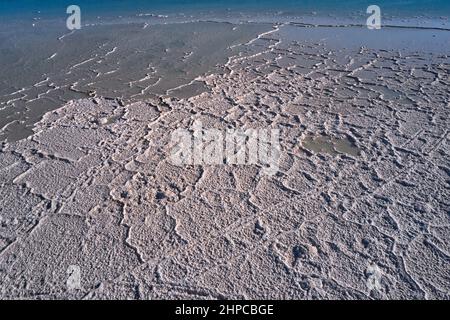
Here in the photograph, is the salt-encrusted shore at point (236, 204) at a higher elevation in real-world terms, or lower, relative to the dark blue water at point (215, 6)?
lower

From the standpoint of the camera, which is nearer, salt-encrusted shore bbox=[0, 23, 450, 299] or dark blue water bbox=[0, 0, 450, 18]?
salt-encrusted shore bbox=[0, 23, 450, 299]

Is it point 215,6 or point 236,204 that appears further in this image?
point 215,6

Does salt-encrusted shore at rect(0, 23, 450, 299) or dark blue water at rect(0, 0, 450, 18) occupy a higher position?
dark blue water at rect(0, 0, 450, 18)

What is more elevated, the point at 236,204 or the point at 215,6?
the point at 215,6

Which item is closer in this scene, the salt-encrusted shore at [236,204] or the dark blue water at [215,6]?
the salt-encrusted shore at [236,204]
